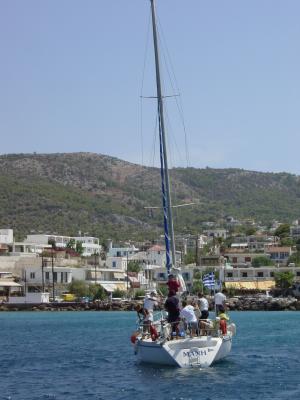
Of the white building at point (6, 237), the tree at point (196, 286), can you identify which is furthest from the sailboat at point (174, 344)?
the white building at point (6, 237)

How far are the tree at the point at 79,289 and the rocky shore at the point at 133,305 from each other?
9.04 meters

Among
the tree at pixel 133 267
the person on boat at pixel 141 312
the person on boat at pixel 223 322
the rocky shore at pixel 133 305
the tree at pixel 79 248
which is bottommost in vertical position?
the rocky shore at pixel 133 305

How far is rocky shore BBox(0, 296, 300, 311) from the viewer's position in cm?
11975

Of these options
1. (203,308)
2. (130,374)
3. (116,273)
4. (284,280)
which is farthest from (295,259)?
(130,374)

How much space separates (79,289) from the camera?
136375 millimetres

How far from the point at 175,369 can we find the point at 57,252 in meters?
124

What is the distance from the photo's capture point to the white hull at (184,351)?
35469 mm

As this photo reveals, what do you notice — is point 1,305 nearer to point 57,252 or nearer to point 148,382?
point 57,252

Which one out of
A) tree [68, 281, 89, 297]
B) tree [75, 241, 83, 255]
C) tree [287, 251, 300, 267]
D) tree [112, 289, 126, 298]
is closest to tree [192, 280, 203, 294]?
tree [112, 289, 126, 298]

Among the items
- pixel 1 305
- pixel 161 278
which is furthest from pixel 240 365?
pixel 161 278

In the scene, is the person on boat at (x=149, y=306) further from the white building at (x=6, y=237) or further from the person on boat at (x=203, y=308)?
the white building at (x=6, y=237)

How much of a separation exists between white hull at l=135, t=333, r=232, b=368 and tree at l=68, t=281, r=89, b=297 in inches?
3914

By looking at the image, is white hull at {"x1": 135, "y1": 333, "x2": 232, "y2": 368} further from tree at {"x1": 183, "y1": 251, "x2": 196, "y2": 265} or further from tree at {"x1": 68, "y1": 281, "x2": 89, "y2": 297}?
tree at {"x1": 183, "y1": 251, "x2": 196, "y2": 265}

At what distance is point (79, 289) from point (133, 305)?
14455 millimetres
